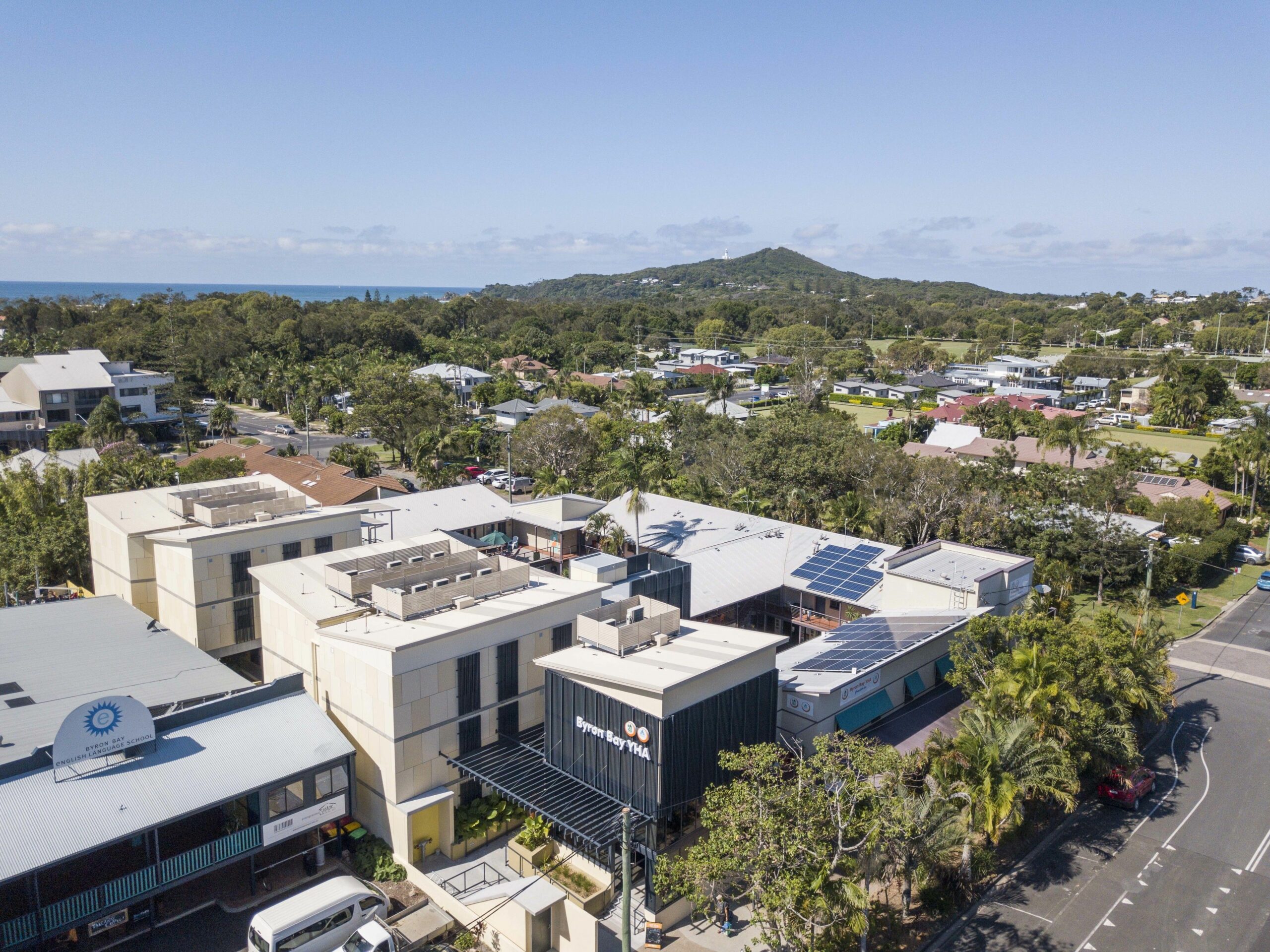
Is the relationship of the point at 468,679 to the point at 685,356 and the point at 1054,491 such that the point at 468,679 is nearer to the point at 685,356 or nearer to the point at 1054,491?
the point at 1054,491

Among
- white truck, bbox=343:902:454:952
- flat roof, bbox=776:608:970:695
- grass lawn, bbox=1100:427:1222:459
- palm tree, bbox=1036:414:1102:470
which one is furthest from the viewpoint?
grass lawn, bbox=1100:427:1222:459

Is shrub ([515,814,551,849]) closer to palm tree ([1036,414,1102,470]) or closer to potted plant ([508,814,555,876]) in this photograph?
potted plant ([508,814,555,876])

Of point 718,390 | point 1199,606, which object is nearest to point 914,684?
point 1199,606

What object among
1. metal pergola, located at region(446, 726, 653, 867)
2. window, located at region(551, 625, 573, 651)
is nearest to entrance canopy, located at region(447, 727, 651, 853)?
metal pergola, located at region(446, 726, 653, 867)

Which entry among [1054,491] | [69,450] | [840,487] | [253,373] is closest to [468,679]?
[840,487]

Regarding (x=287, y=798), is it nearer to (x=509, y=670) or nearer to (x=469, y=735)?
(x=469, y=735)

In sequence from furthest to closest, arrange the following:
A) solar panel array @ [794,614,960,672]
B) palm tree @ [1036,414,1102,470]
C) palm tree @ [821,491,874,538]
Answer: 1. palm tree @ [1036,414,1102,470]
2. palm tree @ [821,491,874,538]
3. solar panel array @ [794,614,960,672]
